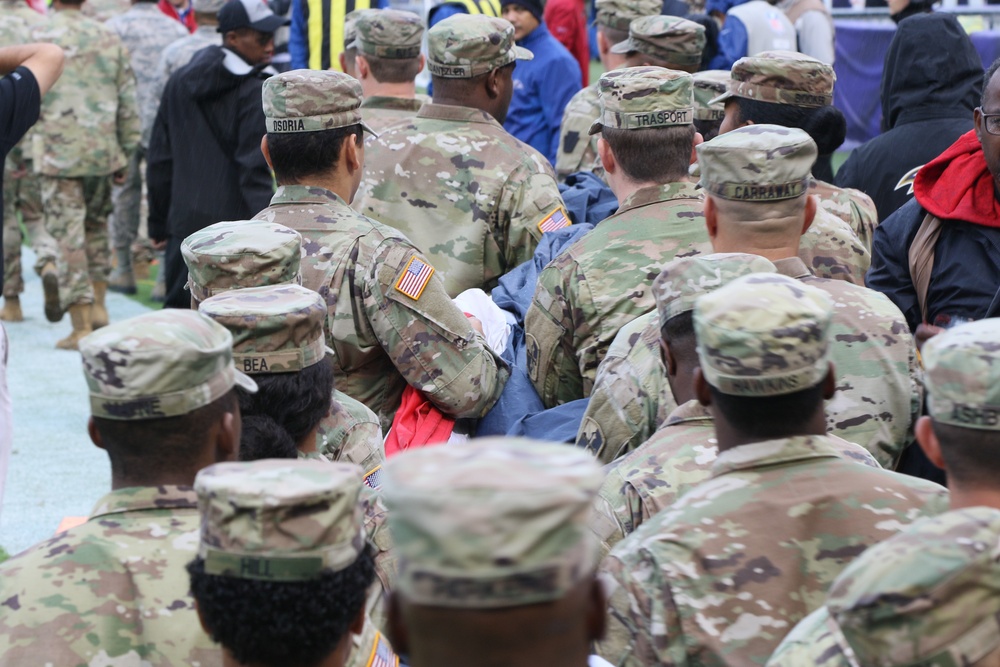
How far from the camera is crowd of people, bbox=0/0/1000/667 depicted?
1586 mm

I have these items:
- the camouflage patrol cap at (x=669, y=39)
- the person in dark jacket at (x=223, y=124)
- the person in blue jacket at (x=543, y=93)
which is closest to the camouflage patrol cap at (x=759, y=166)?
the camouflage patrol cap at (x=669, y=39)

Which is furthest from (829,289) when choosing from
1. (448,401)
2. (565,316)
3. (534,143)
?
(534,143)

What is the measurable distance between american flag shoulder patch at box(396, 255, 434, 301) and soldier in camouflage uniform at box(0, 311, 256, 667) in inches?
54.9

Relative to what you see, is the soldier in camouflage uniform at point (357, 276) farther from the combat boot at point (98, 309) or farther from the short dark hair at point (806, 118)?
the combat boot at point (98, 309)

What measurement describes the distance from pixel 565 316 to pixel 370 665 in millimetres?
1793

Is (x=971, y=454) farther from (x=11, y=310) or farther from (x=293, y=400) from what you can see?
(x=11, y=310)

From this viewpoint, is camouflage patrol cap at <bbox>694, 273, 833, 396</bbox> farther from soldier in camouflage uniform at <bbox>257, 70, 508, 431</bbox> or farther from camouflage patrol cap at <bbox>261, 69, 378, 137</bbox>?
camouflage patrol cap at <bbox>261, 69, 378, 137</bbox>

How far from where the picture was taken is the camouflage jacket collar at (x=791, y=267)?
10.4 feet

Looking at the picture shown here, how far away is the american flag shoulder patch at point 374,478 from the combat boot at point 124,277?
7.93 meters

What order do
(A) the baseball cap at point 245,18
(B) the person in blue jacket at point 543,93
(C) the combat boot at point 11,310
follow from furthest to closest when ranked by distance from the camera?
(C) the combat boot at point 11,310
(B) the person in blue jacket at point 543,93
(A) the baseball cap at point 245,18

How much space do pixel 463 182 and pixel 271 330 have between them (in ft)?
6.90

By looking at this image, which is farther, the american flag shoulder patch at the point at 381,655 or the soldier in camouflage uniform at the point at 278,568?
the american flag shoulder patch at the point at 381,655

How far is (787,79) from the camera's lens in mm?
4434

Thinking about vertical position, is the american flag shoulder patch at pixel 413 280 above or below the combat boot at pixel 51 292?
above
